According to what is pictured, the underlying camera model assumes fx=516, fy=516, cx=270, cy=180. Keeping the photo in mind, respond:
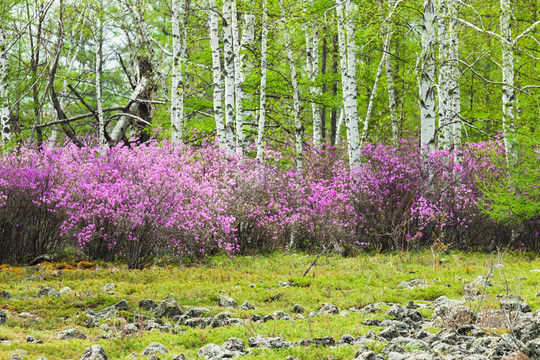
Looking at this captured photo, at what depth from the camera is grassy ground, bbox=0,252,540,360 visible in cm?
472

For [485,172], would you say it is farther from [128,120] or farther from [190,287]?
[128,120]

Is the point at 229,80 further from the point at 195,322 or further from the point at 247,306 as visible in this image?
the point at 195,322

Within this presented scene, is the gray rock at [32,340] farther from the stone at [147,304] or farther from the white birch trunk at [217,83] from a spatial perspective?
the white birch trunk at [217,83]

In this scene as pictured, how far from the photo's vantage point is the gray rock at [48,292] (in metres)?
6.71

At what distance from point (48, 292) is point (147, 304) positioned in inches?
61.1

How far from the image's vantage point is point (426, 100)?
39.6 feet

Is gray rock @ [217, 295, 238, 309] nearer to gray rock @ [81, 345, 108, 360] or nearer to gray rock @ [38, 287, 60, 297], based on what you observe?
gray rock @ [38, 287, 60, 297]

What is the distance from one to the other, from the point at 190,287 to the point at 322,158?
335 inches

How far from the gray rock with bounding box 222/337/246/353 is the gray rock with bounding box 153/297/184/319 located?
5.18 ft

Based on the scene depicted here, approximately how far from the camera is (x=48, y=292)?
6785 mm

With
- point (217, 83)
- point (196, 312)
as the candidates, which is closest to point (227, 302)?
point (196, 312)

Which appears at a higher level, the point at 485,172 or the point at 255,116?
the point at 255,116

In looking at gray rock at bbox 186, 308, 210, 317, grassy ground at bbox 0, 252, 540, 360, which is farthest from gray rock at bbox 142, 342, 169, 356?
gray rock at bbox 186, 308, 210, 317

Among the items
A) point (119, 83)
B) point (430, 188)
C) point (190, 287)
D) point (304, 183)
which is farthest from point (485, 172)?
point (119, 83)
